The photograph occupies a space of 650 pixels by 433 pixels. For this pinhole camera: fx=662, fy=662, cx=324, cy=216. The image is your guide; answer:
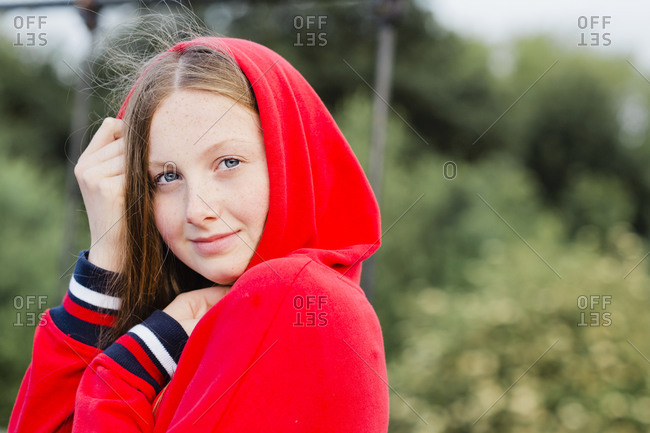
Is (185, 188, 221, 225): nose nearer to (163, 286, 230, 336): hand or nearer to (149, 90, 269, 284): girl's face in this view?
(149, 90, 269, 284): girl's face

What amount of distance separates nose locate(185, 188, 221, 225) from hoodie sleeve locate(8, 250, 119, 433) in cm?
26

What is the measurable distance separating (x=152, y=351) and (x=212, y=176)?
0.31 m

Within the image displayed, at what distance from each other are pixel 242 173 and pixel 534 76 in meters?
15.8

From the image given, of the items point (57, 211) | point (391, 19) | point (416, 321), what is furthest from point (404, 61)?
point (391, 19)

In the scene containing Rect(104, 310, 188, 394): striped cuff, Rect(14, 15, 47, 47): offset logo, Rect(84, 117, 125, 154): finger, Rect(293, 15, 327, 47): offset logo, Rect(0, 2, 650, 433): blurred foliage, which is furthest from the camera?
Rect(0, 2, 650, 433): blurred foliage

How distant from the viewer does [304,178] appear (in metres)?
1.16

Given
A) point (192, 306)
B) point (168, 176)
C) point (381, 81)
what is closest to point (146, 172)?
point (168, 176)

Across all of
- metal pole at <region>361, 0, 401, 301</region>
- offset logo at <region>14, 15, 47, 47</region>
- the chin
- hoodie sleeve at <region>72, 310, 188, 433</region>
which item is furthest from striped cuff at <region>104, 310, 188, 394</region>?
metal pole at <region>361, 0, 401, 301</region>

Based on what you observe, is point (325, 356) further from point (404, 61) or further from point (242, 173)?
point (404, 61)

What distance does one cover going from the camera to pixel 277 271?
103cm

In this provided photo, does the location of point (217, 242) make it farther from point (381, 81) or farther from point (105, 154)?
point (381, 81)

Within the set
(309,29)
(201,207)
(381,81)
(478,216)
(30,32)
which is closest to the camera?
(201,207)

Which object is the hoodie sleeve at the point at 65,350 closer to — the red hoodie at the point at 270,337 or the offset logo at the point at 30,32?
the red hoodie at the point at 270,337

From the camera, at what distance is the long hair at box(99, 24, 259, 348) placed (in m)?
1.16
